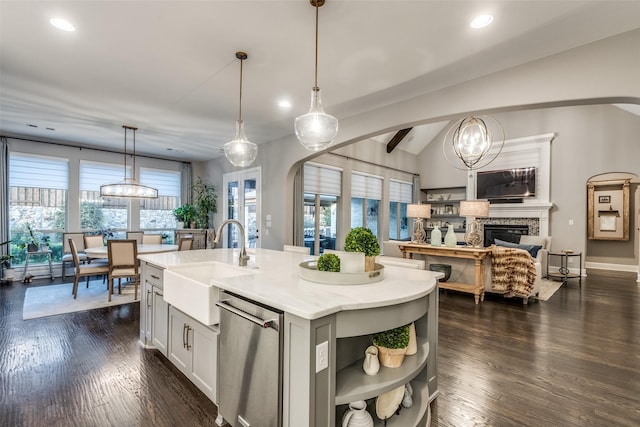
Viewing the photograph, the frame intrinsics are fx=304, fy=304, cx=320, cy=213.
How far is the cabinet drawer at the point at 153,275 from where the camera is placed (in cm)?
273

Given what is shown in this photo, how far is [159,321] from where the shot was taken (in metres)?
2.76

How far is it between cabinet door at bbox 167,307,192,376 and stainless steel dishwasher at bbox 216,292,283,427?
1.87 ft

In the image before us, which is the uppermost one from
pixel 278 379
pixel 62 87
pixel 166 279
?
pixel 62 87

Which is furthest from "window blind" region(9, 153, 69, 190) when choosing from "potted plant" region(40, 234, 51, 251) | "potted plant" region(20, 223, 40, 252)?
"potted plant" region(40, 234, 51, 251)

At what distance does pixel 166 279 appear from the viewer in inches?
96.6

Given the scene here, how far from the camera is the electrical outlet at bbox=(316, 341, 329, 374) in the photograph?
1357 mm

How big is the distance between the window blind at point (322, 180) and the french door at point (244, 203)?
990 mm

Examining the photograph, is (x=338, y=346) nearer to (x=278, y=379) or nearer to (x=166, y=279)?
(x=278, y=379)

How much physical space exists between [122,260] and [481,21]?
5.28 metres

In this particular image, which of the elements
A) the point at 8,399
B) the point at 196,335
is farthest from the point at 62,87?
the point at 196,335

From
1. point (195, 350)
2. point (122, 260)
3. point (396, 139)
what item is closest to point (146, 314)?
point (195, 350)

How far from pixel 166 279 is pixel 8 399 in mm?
1306

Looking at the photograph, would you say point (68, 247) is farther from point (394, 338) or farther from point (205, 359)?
point (394, 338)

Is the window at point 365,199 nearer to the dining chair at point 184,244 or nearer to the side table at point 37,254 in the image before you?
the dining chair at point 184,244
